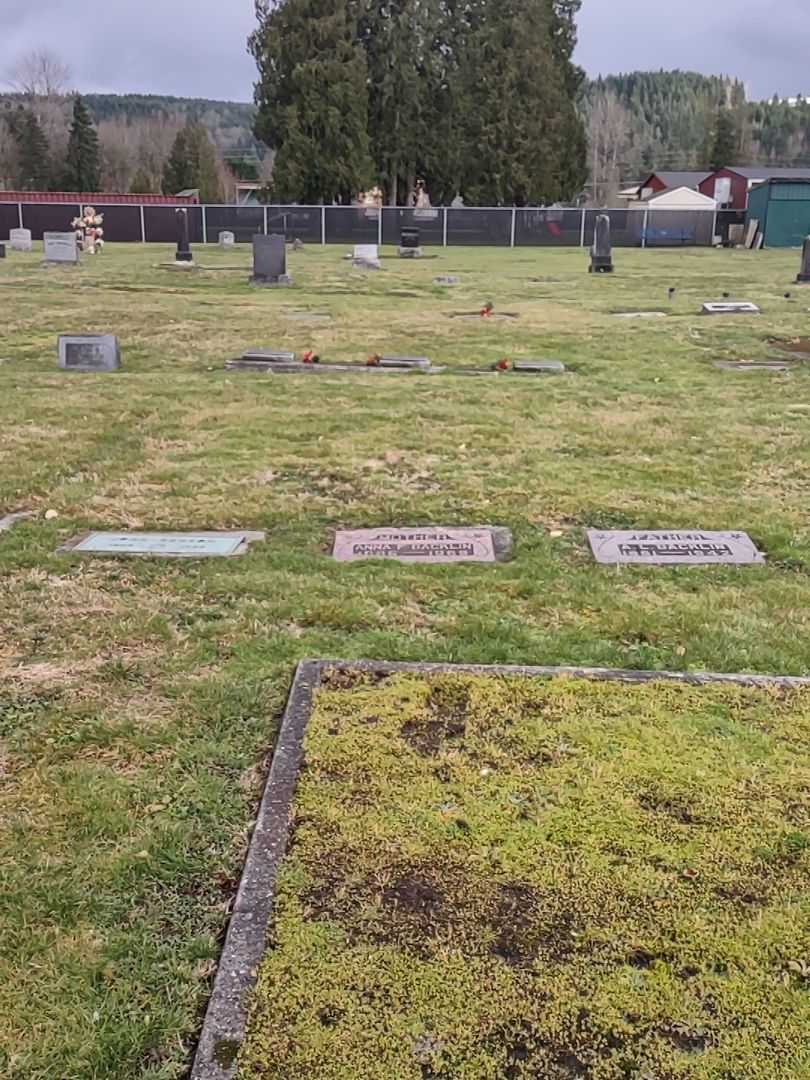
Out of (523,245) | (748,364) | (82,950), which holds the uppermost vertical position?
(523,245)

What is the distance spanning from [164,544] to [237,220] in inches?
1337

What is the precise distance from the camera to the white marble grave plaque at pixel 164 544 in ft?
14.9

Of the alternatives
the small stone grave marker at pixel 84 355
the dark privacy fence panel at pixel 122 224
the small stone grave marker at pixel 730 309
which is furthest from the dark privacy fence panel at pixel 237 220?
the small stone grave marker at pixel 84 355

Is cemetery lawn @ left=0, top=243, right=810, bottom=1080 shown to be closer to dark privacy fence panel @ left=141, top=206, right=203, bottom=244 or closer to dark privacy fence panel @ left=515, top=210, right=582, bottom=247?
dark privacy fence panel @ left=141, top=206, right=203, bottom=244

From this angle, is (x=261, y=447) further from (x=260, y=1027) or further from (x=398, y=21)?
(x=398, y=21)

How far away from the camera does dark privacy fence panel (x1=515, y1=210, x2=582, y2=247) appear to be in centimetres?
3709

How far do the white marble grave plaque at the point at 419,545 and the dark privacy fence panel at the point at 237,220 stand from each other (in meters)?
33.5

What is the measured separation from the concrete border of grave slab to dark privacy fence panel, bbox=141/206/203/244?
117 ft

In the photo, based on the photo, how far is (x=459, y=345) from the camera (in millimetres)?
11562

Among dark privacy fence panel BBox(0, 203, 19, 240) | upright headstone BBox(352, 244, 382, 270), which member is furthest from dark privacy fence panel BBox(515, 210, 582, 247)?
dark privacy fence panel BBox(0, 203, 19, 240)

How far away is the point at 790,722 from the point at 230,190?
8195cm

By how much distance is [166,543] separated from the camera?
4680 mm

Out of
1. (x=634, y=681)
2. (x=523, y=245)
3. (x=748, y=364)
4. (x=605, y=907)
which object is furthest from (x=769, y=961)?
(x=523, y=245)

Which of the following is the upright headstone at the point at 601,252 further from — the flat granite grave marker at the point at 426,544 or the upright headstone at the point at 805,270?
the flat granite grave marker at the point at 426,544
